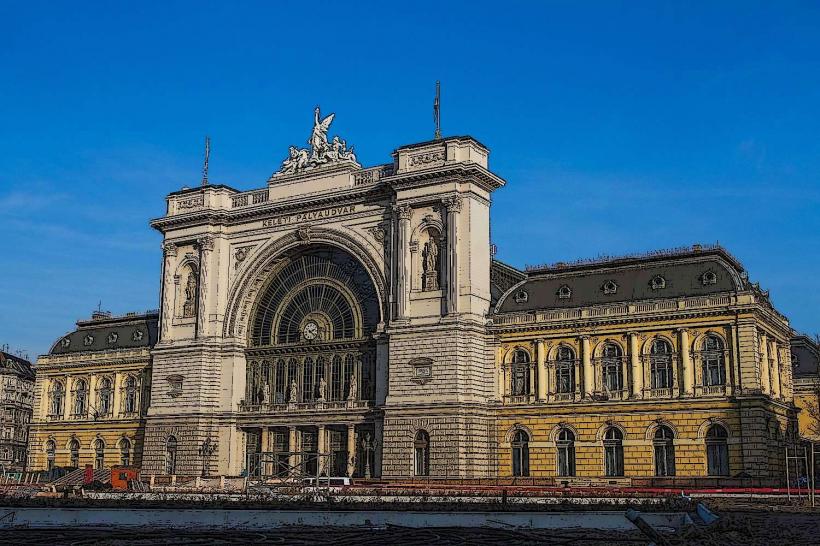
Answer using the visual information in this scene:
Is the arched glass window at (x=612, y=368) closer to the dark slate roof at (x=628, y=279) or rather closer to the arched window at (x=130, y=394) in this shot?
the dark slate roof at (x=628, y=279)

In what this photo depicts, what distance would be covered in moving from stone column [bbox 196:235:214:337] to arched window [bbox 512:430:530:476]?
92.8 feet

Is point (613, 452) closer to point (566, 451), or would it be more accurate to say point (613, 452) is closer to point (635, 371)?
point (566, 451)

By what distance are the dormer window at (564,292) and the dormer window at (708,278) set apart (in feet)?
31.3

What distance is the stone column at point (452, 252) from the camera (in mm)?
69688

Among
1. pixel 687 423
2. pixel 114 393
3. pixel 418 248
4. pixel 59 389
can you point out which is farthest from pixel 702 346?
pixel 59 389

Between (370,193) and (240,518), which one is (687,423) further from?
(240,518)

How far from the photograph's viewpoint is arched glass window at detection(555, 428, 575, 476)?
6719 cm

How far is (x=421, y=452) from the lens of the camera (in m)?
69.5

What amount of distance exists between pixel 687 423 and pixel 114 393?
5250 centimetres

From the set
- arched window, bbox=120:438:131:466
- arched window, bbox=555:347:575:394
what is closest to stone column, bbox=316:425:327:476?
arched window, bbox=555:347:575:394

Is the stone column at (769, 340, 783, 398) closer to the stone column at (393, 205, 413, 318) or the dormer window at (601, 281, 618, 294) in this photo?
the dormer window at (601, 281, 618, 294)

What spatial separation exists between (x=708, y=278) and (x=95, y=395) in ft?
187

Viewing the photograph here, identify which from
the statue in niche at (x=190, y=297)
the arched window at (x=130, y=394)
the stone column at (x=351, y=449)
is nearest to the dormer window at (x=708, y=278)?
the stone column at (x=351, y=449)

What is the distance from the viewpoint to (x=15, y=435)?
4808 inches
